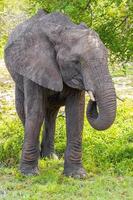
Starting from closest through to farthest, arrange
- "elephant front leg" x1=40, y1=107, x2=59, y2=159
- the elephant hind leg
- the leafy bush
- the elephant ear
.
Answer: the elephant ear, the leafy bush, the elephant hind leg, "elephant front leg" x1=40, y1=107, x2=59, y2=159

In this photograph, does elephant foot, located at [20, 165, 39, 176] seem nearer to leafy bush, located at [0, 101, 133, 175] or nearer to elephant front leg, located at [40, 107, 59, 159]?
leafy bush, located at [0, 101, 133, 175]

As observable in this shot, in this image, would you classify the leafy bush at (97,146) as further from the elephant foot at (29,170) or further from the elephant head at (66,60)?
the elephant head at (66,60)

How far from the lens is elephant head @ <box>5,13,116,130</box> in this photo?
7234 millimetres

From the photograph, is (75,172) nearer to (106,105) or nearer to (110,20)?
(106,105)

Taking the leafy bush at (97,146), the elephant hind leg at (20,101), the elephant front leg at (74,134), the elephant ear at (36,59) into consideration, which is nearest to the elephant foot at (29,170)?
the elephant front leg at (74,134)

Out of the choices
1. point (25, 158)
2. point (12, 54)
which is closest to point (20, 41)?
point (12, 54)

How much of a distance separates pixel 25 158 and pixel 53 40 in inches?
65.5

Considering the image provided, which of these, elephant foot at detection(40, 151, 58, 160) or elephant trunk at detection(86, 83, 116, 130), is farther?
elephant foot at detection(40, 151, 58, 160)

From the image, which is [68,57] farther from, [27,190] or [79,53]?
[27,190]

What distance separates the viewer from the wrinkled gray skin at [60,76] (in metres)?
7.29

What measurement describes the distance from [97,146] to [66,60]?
104 inches

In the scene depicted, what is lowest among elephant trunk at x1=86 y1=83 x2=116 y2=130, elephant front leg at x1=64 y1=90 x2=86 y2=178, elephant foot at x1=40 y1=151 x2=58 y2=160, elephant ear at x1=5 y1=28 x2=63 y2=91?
elephant foot at x1=40 y1=151 x2=58 y2=160

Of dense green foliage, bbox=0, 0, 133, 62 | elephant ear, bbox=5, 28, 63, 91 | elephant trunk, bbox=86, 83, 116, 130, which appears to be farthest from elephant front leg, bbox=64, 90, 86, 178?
dense green foliage, bbox=0, 0, 133, 62

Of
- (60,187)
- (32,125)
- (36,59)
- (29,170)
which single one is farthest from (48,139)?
(36,59)
